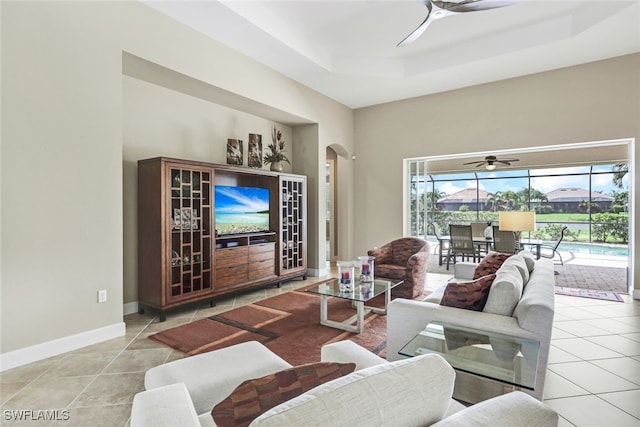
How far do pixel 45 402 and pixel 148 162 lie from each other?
8.19 feet

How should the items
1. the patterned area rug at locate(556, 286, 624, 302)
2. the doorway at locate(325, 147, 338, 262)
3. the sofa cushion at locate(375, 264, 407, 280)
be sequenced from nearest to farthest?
1. the sofa cushion at locate(375, 264, 407, 280)
2. the patterned area rug at locate(556, 286, 624, 302)
3. the doorway at locate(325, 147, 338, 262)

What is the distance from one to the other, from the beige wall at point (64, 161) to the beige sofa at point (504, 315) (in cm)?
278

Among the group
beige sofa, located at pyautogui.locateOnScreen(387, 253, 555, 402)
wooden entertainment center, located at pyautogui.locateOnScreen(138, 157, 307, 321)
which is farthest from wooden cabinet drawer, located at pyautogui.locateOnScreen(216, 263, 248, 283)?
beige sofa, located at pyautogui.locateOnScreen(387, 253, 555, 402)

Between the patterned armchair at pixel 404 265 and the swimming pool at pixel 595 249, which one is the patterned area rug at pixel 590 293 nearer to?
the patterned armchair at pixel 404 265

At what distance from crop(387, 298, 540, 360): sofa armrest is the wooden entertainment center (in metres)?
2.62

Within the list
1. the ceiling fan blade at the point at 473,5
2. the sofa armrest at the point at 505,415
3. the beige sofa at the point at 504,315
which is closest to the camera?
the sofa armrest at the point at 505,415

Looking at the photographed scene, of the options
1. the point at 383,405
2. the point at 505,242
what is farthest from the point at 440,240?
the point at 383,405

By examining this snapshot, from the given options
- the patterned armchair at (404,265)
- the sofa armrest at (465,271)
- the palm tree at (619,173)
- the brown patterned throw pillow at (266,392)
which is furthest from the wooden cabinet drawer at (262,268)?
the palm tree at (619,173)

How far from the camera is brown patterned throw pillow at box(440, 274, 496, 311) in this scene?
2291 millimetres

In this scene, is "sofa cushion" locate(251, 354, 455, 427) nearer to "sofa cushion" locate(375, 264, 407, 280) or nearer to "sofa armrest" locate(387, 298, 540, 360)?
"sofa armrest" locate(387, 298, 540, 360)

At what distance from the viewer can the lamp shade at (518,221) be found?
404 cm

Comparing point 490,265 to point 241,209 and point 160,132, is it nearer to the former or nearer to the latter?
point 241,209

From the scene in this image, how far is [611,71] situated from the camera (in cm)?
476

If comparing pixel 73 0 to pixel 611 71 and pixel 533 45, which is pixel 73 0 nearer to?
pixel 533 45
